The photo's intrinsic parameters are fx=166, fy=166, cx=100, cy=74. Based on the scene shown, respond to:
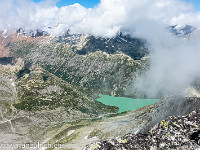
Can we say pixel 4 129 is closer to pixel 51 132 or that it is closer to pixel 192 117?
pixel 51 132

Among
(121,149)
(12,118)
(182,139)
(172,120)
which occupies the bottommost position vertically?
(12,118)

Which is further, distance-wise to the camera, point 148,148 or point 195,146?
point 148,148

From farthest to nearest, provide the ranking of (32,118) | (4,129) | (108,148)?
(32,118)
(4,129)
(108,148)

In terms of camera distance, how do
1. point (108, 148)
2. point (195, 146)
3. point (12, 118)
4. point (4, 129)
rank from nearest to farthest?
point (195, 146), point (108, 148), point (4, 129), point (12, 118)

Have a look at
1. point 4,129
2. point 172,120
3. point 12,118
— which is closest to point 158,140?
point 172,120

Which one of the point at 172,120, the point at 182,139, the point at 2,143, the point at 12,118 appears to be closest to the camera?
the point at 182,139

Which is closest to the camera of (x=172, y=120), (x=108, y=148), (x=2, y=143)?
(x=108, y=148)

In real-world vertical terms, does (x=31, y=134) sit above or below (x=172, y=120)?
Result: below

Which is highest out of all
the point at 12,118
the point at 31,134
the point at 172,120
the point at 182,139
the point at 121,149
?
the point at 172,120

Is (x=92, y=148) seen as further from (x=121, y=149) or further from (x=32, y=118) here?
(x=32, y=118)

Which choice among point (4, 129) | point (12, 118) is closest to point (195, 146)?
point (4, 129)
